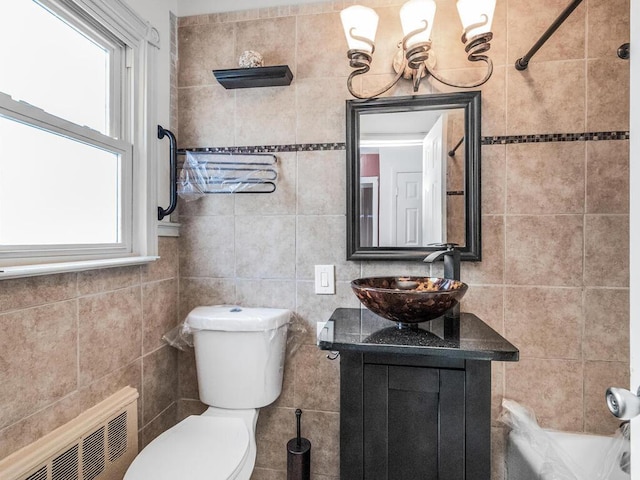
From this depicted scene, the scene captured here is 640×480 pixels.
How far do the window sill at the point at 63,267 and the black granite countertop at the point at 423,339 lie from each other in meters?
0.80

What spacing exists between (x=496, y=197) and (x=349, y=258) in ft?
2.25

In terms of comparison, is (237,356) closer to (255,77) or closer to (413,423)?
(413,423)

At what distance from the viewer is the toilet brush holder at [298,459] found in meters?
1.44

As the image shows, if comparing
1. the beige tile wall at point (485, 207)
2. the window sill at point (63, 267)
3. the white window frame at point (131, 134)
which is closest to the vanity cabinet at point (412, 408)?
the beige tile wall at point (485, 207)

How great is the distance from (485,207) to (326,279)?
77cm

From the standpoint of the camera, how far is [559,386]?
4.59ft

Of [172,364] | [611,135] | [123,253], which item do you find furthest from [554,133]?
[172,364]

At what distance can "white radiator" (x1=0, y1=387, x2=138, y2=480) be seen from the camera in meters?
0.93

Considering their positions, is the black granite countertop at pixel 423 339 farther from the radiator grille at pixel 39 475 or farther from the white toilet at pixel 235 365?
the radiator grille at pixel 39 475

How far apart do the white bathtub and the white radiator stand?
4.93 ft

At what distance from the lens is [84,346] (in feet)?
3.77

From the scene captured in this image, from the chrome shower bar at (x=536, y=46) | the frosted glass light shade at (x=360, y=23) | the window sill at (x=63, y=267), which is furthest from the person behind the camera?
the frosted glass light shade at (x=360, y=23)

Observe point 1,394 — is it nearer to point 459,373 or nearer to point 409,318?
point 409,318

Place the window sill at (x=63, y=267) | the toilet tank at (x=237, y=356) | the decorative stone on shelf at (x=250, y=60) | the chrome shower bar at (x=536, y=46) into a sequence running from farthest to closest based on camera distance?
the decorative stone on shelf at (x=250, y=60)
the toilet tank at (x=237, y=356)
the chrome shower bar at (x=536, y=46)
the window sill at (x=63, y=267)
